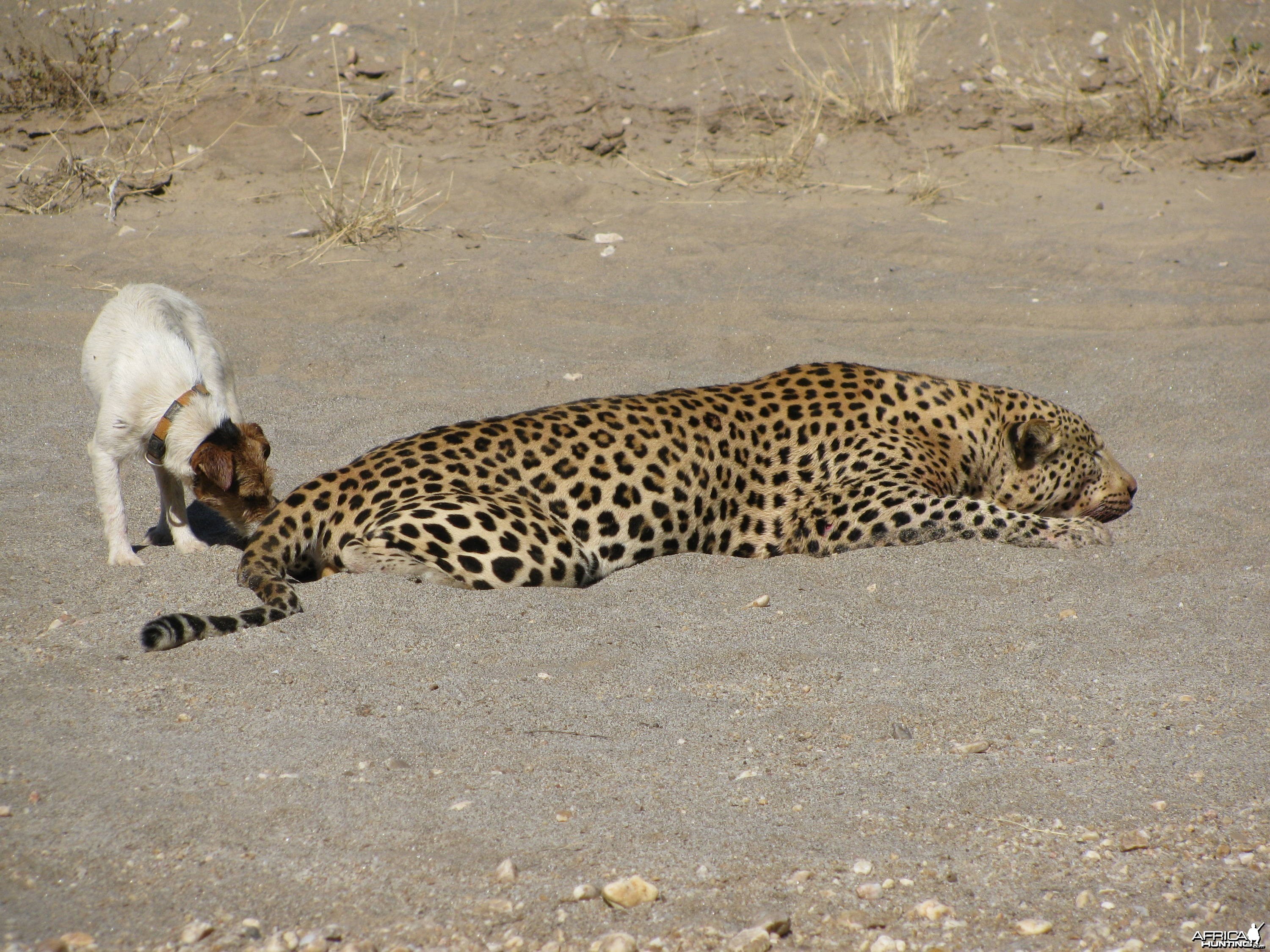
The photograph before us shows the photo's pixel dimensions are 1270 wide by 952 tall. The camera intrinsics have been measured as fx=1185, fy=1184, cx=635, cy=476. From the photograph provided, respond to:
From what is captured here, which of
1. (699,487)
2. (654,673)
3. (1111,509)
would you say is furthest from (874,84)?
(654,673)

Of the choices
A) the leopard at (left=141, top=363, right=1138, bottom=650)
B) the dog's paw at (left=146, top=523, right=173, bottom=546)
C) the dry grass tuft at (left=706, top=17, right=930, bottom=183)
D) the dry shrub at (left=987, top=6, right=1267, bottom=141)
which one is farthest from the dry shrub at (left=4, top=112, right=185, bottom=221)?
the dry shrub at (left=987, top=6, right=1267, bottom=141)

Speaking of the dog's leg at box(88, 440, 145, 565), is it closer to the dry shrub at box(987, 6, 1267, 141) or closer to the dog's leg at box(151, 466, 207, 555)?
the dog's leg at box(151, 466, 207, 555)

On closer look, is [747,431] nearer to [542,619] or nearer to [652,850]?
[542,619]

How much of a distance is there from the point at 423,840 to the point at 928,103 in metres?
11.8

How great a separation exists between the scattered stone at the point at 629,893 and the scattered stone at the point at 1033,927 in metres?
0.84

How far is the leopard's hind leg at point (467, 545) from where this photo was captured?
4.92 metres

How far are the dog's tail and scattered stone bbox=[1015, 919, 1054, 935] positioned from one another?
2.79 m

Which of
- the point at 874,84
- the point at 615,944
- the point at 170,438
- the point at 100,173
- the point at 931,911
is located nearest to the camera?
the point at 615,944

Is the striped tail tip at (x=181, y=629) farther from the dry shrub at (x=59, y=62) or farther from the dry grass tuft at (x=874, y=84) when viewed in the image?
the dry grass tuft at (x=874, y=84)

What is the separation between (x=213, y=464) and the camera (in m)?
5.05

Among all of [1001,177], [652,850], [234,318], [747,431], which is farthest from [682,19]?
[652,850]

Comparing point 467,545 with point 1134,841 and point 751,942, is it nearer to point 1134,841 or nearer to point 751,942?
point 751,942

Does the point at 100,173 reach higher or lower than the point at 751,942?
higher

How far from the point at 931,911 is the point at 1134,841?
651 millimetres
